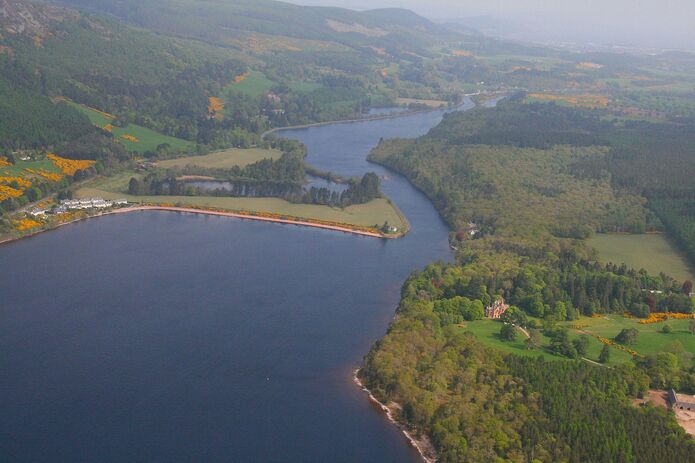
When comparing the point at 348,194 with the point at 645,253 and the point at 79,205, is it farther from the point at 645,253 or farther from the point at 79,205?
the point at 645,253

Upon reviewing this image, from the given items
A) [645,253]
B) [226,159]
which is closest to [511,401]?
[645,253]

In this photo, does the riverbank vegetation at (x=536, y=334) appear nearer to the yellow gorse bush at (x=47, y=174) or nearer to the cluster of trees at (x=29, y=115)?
the yellow gorse bush at (x=47, y=174)

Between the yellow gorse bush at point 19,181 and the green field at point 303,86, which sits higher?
the yellow gorse bush at point 19,181

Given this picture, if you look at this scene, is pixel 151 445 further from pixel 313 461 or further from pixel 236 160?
pixel 236 160

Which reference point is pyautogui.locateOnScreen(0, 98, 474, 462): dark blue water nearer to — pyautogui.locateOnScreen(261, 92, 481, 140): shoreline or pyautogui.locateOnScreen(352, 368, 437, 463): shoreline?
pyautogui.locateOnScreen(352, 368, 437, 463): shoreline

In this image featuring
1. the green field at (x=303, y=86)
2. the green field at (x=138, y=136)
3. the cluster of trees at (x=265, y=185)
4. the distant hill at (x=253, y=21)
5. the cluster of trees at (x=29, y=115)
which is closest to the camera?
the cluster of trees at (x=265, y=185)

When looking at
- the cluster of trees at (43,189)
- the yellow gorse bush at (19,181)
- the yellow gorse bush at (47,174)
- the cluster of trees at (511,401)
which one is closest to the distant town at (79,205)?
the cluster of trees at (43,189)

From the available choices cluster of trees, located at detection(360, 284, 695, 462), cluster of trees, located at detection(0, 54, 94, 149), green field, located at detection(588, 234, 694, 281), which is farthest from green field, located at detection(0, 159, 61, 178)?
green field, located at detection(588, 234, 694, 281)
